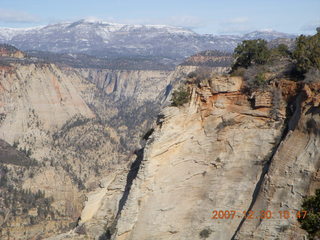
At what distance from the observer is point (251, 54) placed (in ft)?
89.6

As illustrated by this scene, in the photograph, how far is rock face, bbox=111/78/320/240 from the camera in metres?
17.0

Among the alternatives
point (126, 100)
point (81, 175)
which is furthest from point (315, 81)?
point (126, 100)

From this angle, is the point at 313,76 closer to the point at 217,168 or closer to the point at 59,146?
the point at 217,168

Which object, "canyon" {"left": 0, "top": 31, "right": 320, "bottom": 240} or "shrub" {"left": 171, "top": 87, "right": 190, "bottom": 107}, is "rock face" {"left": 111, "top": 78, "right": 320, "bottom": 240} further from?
"shrub" {"left": 171, "top": 87, "right": 190, "bottom": 107}

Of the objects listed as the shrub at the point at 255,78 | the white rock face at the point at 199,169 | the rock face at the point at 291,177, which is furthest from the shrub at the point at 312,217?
the shrub at the point at 255,78

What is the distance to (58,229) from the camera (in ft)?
170

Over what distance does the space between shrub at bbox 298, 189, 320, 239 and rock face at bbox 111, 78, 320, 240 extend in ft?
4.11

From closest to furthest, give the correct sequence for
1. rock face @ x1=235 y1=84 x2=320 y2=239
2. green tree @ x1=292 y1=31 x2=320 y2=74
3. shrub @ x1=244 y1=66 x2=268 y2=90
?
rock face @ x1=235 y1=84 x2=320 y2=239, green tree @ x1=292 y1=31 x2=320 y2=74, shrub @ x1=244 y1=66 x2=268 y2=90

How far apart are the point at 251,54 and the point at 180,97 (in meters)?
6.39

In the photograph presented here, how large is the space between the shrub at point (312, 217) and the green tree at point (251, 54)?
41.7 ft

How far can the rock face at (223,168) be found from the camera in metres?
17.0

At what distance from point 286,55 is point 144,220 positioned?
40.7ft

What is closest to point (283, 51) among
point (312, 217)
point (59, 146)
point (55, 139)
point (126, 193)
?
point (126, 193)

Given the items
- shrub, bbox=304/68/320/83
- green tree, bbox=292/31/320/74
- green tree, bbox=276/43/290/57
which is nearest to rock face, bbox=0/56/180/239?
green tree, bbox=276/43/290/57
